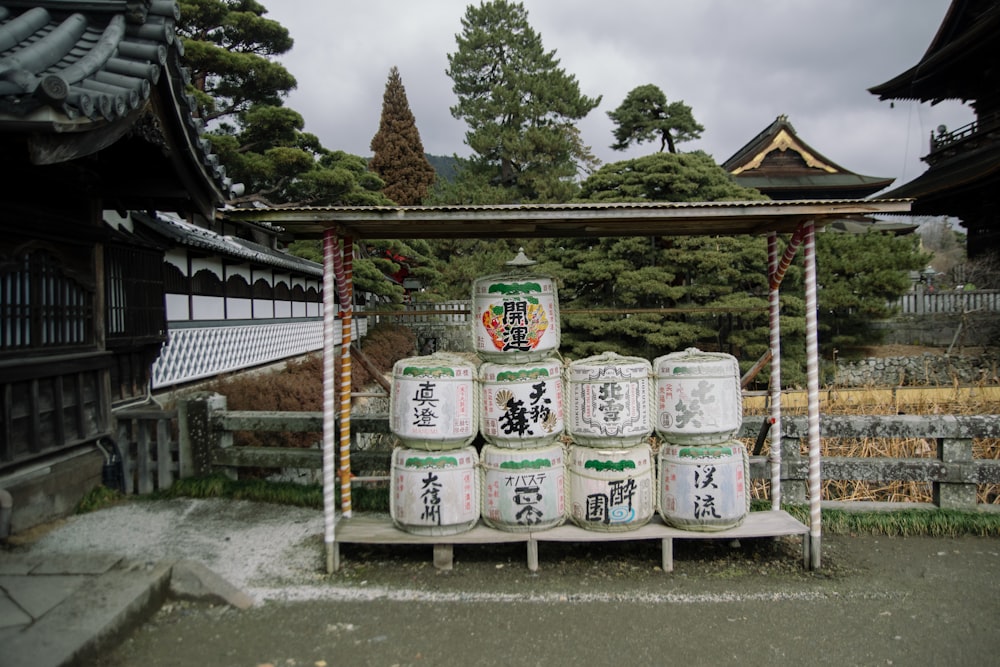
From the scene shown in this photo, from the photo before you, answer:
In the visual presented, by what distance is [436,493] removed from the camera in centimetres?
458

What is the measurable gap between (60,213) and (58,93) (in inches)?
124

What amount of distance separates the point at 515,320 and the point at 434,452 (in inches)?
48.5

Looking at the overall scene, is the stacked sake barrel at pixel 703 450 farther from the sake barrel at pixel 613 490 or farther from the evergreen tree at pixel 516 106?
the evergreen tree at pixel 516 106

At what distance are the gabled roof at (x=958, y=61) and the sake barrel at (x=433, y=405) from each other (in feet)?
58.0

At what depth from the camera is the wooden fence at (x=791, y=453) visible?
5.48m

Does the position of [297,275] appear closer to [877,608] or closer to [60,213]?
[60,213]

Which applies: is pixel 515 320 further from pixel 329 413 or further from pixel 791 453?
pixel 791 453

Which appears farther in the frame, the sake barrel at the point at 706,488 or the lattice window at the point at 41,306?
the lattice window at the point at 41,306

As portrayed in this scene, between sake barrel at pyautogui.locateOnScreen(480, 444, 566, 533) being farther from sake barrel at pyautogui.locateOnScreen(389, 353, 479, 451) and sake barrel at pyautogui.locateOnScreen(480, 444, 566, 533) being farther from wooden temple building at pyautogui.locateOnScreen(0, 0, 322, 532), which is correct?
wooden temple building at pyautogui.locateOnScreen(0, 0, 322, 532)

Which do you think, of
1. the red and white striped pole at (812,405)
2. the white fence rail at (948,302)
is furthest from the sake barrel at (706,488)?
the white fence rail at (948,302)

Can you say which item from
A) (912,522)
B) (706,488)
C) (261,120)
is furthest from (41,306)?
(261,120)

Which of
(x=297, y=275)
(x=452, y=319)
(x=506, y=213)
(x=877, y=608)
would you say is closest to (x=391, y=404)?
(x=506, y=213)

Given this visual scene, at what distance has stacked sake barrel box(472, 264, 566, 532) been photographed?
4629 mm

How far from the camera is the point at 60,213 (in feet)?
17.5
